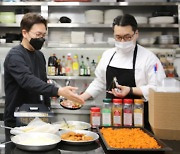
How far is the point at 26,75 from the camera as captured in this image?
2062 mm

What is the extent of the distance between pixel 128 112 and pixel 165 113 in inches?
11.5

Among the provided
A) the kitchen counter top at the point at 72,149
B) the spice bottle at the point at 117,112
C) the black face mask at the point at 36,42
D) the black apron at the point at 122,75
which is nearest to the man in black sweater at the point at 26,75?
the black face mask at the point at 36,42

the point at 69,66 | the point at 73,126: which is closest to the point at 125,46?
the point at 73,126

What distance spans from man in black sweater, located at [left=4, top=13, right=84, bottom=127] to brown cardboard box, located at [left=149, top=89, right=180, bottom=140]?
562 mm

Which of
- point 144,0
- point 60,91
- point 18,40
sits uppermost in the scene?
point 144,0

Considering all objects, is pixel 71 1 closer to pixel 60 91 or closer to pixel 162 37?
pixel 162 37

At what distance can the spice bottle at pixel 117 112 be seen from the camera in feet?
6.30

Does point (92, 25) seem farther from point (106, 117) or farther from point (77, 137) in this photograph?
point (77, 137)

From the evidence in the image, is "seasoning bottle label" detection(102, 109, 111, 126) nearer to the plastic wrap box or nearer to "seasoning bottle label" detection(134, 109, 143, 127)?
"seasoning bottle label" detection(134, 109, 143, 127)

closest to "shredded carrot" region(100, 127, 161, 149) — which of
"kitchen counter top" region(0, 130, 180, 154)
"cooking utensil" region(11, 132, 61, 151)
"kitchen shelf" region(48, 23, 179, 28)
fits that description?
"kitchen counter top" region(0, 130, 180, 154)

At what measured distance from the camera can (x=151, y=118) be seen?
1752 mm

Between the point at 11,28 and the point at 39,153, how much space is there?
327 cm

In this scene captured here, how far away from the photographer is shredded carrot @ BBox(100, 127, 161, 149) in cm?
147

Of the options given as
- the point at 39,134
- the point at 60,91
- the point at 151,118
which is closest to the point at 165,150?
the point at 151,118
